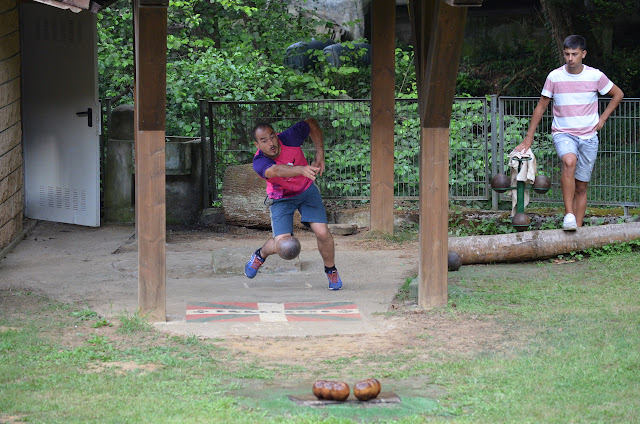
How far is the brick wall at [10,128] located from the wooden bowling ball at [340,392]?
610cm

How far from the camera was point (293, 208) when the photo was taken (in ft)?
25.1

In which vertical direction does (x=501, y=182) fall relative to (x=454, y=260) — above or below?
above

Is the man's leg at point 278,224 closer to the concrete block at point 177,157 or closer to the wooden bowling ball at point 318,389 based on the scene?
the wooden bowling ball at point 318,389

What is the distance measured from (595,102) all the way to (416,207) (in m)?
3.56

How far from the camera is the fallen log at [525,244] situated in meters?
8.77

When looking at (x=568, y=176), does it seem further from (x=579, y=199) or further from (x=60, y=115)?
(x=60, y=115)

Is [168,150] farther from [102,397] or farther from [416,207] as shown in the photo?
[102,397]

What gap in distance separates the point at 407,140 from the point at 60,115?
4.63 metres

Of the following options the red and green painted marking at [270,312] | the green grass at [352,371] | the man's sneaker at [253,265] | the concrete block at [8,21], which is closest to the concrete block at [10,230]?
the concrete block at [8,21]

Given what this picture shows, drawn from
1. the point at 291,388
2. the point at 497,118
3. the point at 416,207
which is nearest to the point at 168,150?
the point at 416,207

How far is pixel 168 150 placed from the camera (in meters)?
12.0

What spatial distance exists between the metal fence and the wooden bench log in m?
0.65

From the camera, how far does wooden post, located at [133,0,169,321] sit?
607 centimetres

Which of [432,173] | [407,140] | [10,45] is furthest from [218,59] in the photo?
[432,173]
